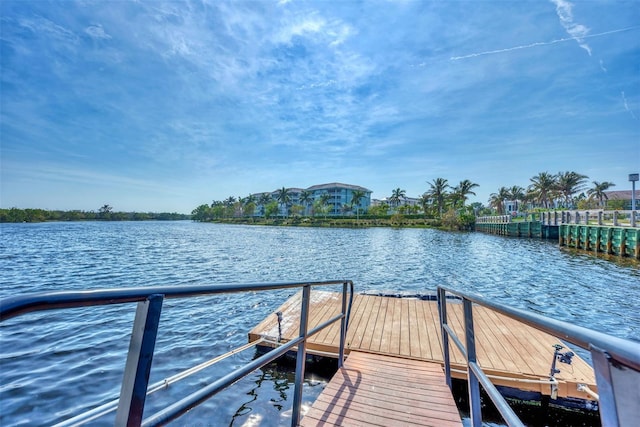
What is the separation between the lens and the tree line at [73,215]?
9619cm

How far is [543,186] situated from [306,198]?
2537 inches

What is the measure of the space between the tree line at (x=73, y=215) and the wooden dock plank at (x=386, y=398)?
447ft

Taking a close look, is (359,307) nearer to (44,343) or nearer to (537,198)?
(44,343)

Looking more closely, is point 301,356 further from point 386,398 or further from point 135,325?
point 135,325

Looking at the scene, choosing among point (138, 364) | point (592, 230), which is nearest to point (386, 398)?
point (138, 364)

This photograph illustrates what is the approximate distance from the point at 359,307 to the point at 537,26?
1496 centimetres

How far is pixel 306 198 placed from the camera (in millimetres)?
99500

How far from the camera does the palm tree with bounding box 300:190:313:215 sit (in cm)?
9888

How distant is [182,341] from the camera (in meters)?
6.77

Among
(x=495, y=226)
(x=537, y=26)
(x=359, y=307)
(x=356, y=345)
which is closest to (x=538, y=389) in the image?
(x=356, y=345)

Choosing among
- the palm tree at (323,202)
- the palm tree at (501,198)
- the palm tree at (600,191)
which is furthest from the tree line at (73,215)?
the palm tree at (600,191)

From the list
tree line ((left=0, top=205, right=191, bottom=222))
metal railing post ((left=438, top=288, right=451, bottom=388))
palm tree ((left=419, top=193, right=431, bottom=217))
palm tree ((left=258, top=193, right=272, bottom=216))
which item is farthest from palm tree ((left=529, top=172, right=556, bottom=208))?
tree line ((left=0, top=205, right=191, bottom=222))

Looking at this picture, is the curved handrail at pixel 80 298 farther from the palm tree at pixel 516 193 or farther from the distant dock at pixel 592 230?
the palm tree at pixel 516 193

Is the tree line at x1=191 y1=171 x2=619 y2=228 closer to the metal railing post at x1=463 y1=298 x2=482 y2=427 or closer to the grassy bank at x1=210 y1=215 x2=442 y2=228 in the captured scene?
the grassy bank at x1=210 y1=215 x2=442 y2=228
